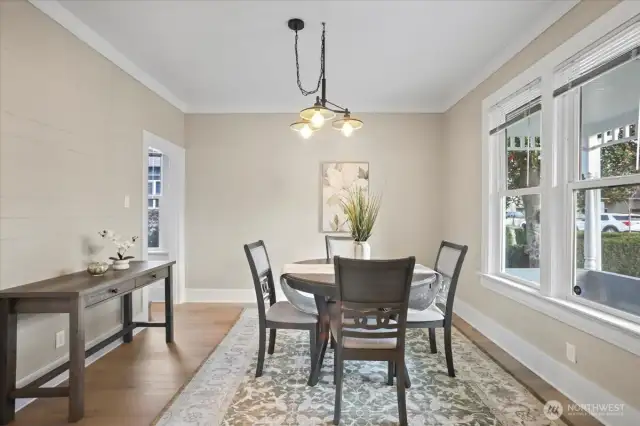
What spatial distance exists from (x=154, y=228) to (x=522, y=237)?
4.39 meters

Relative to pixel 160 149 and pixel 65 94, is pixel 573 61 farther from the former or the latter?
pixel 160 149

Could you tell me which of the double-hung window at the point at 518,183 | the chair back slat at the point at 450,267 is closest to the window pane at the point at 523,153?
the double-hung window at the point at 518,183

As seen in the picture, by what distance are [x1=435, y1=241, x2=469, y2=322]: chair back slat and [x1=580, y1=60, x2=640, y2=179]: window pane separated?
0.93 meters

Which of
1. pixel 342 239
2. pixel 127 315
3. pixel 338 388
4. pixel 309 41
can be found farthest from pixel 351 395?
pixel 309 41

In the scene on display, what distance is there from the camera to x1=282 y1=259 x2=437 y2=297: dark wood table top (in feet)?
8.12

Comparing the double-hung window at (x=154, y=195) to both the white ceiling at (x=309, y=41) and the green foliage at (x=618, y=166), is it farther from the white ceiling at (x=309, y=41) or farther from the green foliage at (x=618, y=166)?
the green foliage at (x=618, y=166)

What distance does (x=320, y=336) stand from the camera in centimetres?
276

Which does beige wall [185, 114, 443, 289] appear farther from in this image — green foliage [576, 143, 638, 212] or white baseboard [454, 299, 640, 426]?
green foliage [576, 143, 638, 212]

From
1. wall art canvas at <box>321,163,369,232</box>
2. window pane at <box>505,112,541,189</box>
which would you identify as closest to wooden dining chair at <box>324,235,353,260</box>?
wall art canvas at <box>321,163,369,232</box>

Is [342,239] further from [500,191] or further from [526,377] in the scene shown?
[526,377]

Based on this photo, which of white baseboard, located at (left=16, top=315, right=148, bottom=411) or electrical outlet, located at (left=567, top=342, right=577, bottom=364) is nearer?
white baseboard, located at (left=16, top=315, right=148, bottom=411)

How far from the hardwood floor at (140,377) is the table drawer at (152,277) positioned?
0.61 meters

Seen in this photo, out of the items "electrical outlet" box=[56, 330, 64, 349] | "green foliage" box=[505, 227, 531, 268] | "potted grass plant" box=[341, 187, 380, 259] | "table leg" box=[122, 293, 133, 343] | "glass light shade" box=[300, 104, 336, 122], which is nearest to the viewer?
"glass light shade" box=[300, 104, 336, 122]

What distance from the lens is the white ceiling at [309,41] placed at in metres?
2.77
